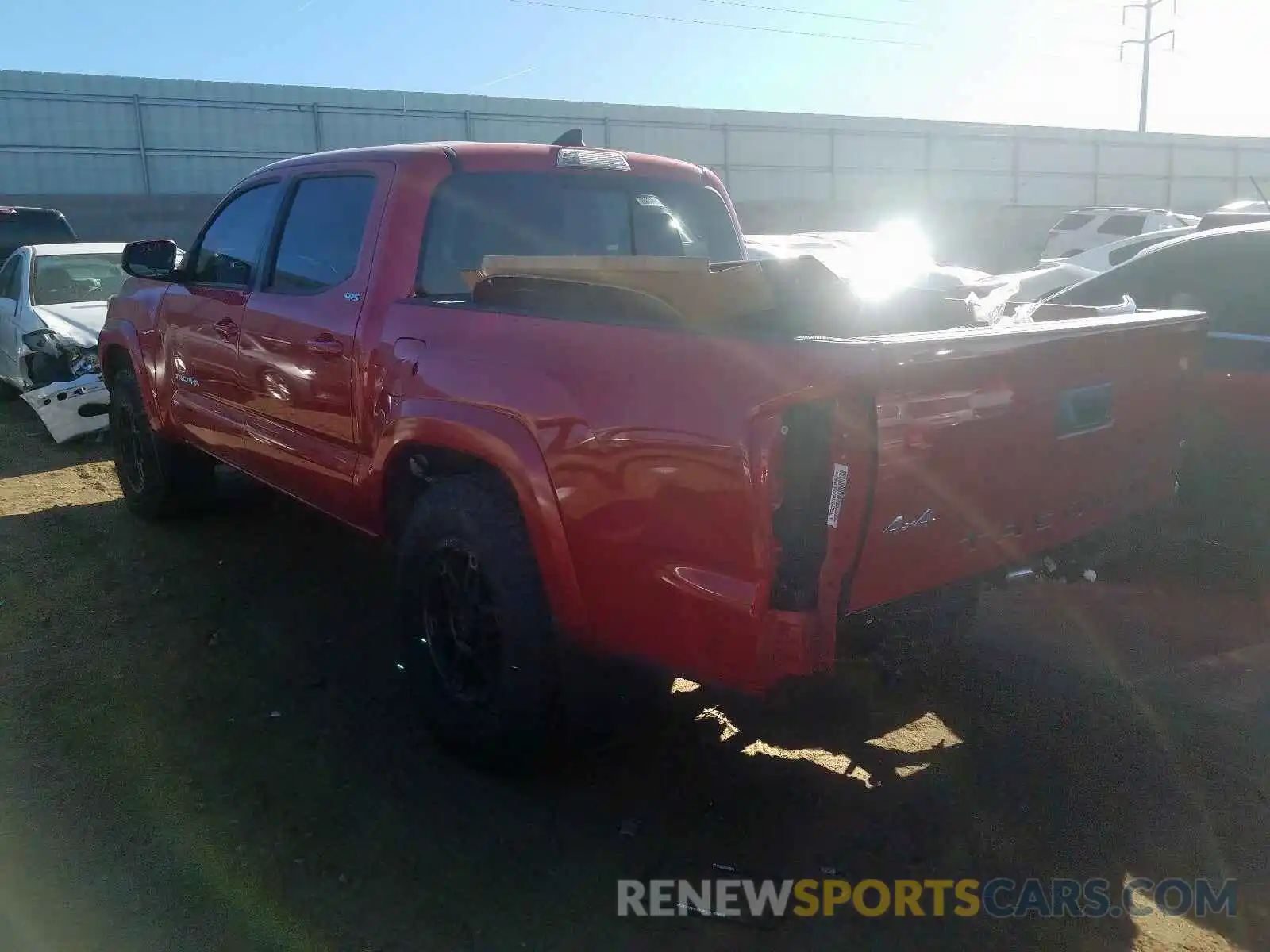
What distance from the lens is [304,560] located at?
5695 mm

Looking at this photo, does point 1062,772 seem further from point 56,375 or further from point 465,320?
point 56,375

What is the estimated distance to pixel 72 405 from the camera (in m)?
8.53

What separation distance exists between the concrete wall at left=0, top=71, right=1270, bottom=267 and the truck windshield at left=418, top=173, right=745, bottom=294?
19729 mm

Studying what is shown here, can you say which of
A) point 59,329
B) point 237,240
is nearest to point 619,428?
point 237,240

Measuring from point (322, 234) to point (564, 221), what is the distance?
0.98 meters

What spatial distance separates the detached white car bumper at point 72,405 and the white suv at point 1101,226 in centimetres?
1868

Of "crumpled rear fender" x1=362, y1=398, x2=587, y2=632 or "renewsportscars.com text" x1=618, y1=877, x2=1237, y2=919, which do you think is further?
"crumpled rear fender" x1=362, y1=398, x2=587, y2=632

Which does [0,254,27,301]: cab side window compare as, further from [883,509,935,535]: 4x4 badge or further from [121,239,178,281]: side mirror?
[883,509,935,535]: 4x4 badge

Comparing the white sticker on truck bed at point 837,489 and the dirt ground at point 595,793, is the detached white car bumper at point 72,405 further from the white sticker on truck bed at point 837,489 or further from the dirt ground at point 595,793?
the white sticker on truck bed at point 837,489

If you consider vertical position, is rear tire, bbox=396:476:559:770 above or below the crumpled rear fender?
below

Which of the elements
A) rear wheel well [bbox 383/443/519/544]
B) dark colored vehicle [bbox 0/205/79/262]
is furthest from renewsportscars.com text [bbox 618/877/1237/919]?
dark colored vehicle [bbox 0/205/79/262]

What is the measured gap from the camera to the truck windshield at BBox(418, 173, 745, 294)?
391 centimetres

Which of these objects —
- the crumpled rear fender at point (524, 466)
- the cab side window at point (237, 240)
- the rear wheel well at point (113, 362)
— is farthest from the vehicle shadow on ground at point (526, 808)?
the rear wheel well at point (113, 362)

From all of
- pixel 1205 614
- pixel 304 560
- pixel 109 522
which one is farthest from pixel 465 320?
pixel 109 522
